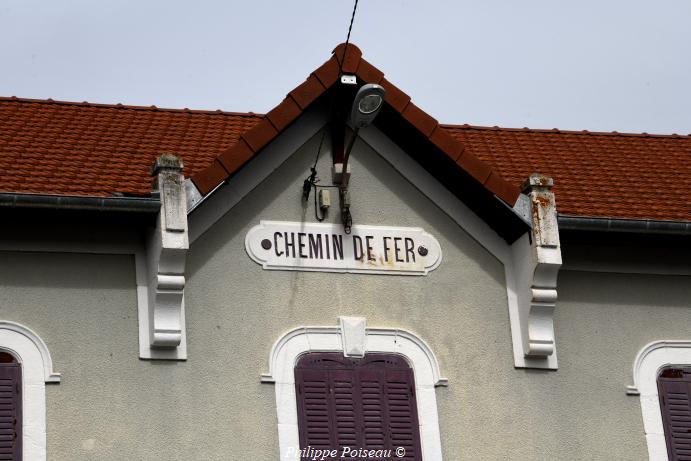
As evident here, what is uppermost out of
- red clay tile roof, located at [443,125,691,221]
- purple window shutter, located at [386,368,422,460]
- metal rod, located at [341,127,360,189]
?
red clay tile roof, located at [443,125,691,221]

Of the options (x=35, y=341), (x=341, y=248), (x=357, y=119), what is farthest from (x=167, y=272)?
(x=357, y=119)

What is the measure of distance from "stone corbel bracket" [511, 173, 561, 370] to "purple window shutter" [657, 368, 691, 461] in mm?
1021

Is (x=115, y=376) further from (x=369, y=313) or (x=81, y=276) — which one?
(x=369, y=313)

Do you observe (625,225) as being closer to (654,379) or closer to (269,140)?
(654,379)

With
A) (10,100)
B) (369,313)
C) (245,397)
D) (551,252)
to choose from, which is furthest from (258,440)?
(10,100)

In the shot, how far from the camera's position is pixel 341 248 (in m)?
15.6

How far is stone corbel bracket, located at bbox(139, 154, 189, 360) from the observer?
48.3 ft

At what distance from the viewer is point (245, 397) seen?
14766 mm

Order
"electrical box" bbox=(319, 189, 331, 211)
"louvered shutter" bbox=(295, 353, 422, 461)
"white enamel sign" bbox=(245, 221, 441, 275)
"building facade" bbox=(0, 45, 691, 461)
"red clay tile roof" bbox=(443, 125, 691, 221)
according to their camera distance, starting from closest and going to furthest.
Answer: "building facade" bbox=(0, 45, 691, 461)
"louvered shutter" bbox=(295, 353, 422, 461)
"white enamel sign" bbox=(245, 221, 441, 275)
"electrical box" bbox=(319, 189, 331, 211)
"red clay tile roof" bbox=(443, 125, 691, 221)

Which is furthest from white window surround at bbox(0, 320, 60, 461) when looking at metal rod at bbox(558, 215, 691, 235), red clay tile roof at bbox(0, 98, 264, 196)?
metal rod at bbox(558, 215, 691, 235)

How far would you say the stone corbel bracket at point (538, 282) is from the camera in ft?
50.9

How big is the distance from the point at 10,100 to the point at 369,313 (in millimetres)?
5179

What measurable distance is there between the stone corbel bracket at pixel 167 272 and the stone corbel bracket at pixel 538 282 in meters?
2.95

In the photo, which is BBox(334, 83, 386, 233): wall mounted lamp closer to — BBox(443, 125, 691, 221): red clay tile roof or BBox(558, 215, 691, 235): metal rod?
BBox(558, 215, 691, 235): metal rod
